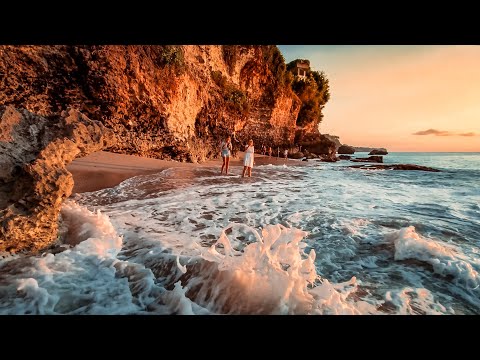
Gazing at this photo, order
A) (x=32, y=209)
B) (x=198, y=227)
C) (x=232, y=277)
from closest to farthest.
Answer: (x=232, y=277) < (x=32, y=209) < (x=198, y=227)

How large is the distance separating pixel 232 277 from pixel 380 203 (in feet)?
19.0

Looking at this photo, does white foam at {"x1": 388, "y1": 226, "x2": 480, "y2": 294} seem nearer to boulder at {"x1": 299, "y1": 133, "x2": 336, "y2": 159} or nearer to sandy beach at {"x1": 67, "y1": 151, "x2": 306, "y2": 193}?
sandy beach at {"x1": 67, "y1": 151, "x2": 306, "y2": 193}

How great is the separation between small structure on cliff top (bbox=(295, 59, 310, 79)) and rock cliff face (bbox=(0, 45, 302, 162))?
22322 millimetres

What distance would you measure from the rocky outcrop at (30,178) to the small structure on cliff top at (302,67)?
42626 mm

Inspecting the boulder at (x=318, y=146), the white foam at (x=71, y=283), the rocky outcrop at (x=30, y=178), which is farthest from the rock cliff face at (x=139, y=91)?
the boulder at (x=318, y=146)

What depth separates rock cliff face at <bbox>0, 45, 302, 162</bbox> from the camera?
9.51 meters

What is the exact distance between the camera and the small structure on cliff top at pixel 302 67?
4109 cm

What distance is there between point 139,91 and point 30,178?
1023 cm

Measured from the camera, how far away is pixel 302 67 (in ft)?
136

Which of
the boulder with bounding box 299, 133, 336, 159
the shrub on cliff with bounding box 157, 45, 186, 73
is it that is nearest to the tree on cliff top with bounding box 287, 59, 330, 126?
the boulder with bounding box 299, 133, 336, 159

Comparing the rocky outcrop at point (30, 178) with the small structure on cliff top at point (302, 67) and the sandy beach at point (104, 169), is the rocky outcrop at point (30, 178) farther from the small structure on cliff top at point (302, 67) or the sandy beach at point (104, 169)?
the small structure on cliff top at point (302, 67)
